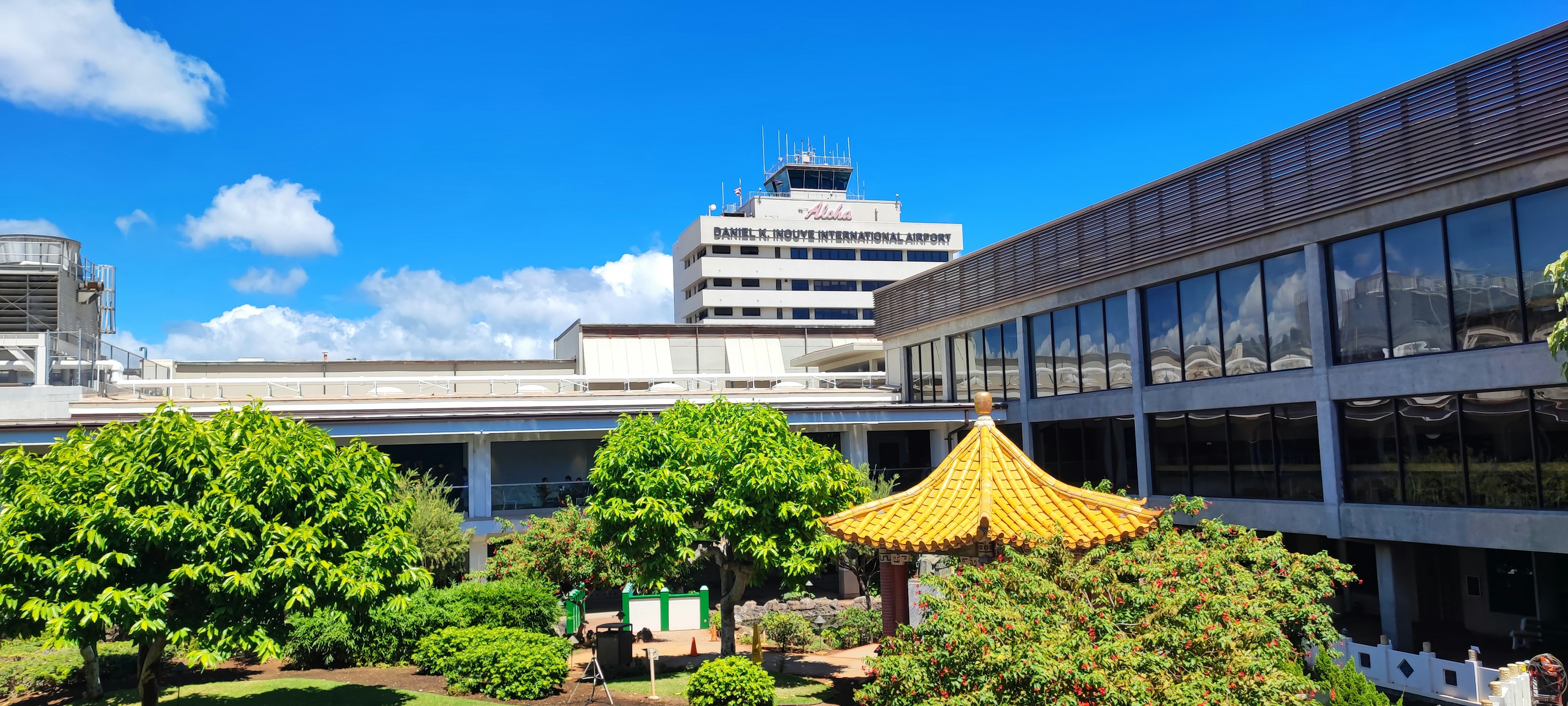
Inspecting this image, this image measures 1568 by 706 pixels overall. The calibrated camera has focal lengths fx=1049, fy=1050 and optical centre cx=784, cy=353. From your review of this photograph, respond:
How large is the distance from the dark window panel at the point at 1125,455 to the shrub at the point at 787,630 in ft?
31.7

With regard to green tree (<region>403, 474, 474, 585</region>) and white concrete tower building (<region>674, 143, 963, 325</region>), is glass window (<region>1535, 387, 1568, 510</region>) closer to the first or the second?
green tree (<region>403, 474, 474, 585</region>)

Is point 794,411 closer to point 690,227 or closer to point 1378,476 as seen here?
point 1378,476

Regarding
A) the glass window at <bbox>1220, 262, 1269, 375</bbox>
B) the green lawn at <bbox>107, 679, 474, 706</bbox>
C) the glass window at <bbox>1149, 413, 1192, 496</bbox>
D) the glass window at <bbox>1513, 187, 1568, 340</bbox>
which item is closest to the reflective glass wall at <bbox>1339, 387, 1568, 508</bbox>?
the glass window at <bbox>1513, 187, 1568, 340</bbox>

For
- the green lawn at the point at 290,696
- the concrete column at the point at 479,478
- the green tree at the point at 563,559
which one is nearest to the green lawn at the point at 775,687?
the green lawn at the point at 290,696

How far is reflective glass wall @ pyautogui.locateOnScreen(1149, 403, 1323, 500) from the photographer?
2308 centimetres

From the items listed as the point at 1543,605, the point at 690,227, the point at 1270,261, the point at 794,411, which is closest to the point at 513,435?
the point at 794,411

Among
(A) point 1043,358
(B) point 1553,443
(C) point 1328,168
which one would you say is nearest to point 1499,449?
(B) point 1553,443

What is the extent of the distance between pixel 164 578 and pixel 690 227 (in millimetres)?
75166

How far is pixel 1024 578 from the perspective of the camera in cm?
1142

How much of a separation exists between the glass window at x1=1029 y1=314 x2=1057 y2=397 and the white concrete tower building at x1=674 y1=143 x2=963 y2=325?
53.0m

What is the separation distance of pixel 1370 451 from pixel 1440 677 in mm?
5541

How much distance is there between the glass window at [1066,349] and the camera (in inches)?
1192

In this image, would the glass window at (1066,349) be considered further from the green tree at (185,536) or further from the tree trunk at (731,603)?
the green tree at (185,536)

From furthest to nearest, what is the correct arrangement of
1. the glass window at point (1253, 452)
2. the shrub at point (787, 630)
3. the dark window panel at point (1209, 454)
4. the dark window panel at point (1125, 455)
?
1. the dark window panel at point (1125, 455)
2. the dark window panel at point (1209, 454)
3. the shrub at point (787, 630)
4. the glass window at point (1253, 452)
